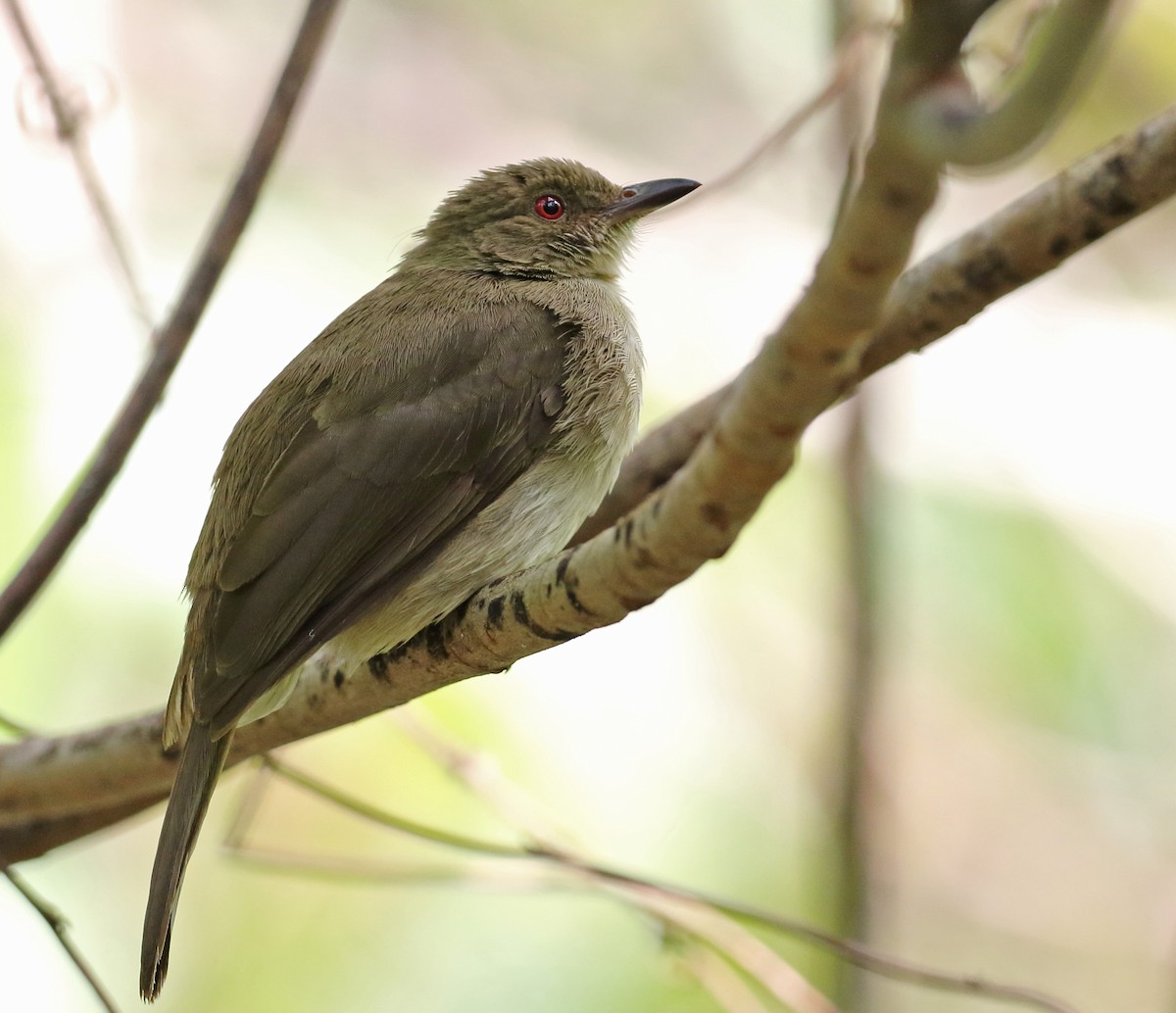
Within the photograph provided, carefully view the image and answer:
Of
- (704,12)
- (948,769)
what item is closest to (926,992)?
(948,769)

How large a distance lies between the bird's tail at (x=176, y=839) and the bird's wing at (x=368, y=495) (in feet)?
0.30

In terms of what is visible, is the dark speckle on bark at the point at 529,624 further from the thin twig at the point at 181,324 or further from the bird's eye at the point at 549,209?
the bird's eye at the point at 549,209

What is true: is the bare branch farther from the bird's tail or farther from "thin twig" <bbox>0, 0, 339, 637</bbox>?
"thin twig" <bbox>0, 0, 339, 637</bbox>

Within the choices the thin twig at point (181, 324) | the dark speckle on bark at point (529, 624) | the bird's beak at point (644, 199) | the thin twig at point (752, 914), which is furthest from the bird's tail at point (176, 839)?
the bird's beak at point (644, 199)

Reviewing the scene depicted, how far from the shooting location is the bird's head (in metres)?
4.88

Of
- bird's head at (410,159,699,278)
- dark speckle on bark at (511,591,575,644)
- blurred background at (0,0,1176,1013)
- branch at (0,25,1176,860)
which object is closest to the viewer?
branch at (0,25,1176,860)

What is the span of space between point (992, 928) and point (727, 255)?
12.2 feet

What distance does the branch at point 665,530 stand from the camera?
2.04m

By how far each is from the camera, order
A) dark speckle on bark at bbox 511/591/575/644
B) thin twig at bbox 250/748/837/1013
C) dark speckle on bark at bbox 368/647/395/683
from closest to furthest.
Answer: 1. dark speckle on bark at bbox 511/591/575/644
2. dark speckle on bark at bbox 368/647/395/683
3. thin twig at bbox 250/748/837/1013

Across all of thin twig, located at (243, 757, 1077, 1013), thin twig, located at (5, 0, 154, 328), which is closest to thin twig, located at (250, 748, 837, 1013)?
thin twig, located at (243, 757, 1077, 1013)

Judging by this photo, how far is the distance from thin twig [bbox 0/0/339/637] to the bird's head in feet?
3.21

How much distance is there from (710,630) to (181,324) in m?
4.09

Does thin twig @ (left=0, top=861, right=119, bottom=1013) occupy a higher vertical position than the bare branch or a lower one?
lower

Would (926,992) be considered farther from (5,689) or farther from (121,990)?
(5,689)
